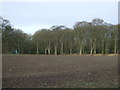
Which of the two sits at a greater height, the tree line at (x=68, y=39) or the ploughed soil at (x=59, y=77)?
the tree line at (x=68, y=39)

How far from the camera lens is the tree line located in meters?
50.0

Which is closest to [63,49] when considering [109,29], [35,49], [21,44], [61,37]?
[61,37]

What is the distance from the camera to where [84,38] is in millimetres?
53031

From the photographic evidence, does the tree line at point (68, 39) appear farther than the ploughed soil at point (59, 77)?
Yes

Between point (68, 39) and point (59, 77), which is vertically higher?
point (68, 39)

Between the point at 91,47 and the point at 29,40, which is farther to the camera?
the point at 29,40

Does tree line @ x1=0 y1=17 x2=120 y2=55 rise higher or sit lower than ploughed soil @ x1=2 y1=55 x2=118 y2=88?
higher

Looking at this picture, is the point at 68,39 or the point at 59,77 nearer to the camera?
the point at 59,77

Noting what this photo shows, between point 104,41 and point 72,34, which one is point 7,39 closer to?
point 72,34

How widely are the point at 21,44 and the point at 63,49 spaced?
50.6 ft

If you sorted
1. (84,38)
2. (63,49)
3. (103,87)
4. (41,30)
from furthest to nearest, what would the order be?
(63,49)
(41,30)
(84,38)
(103,87)

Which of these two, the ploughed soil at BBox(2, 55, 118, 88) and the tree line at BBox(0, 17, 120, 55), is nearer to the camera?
the ploughed soil at BBox(2, 55, 118, 88)

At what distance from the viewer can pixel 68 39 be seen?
56750mm

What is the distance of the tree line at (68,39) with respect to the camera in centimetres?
5003
